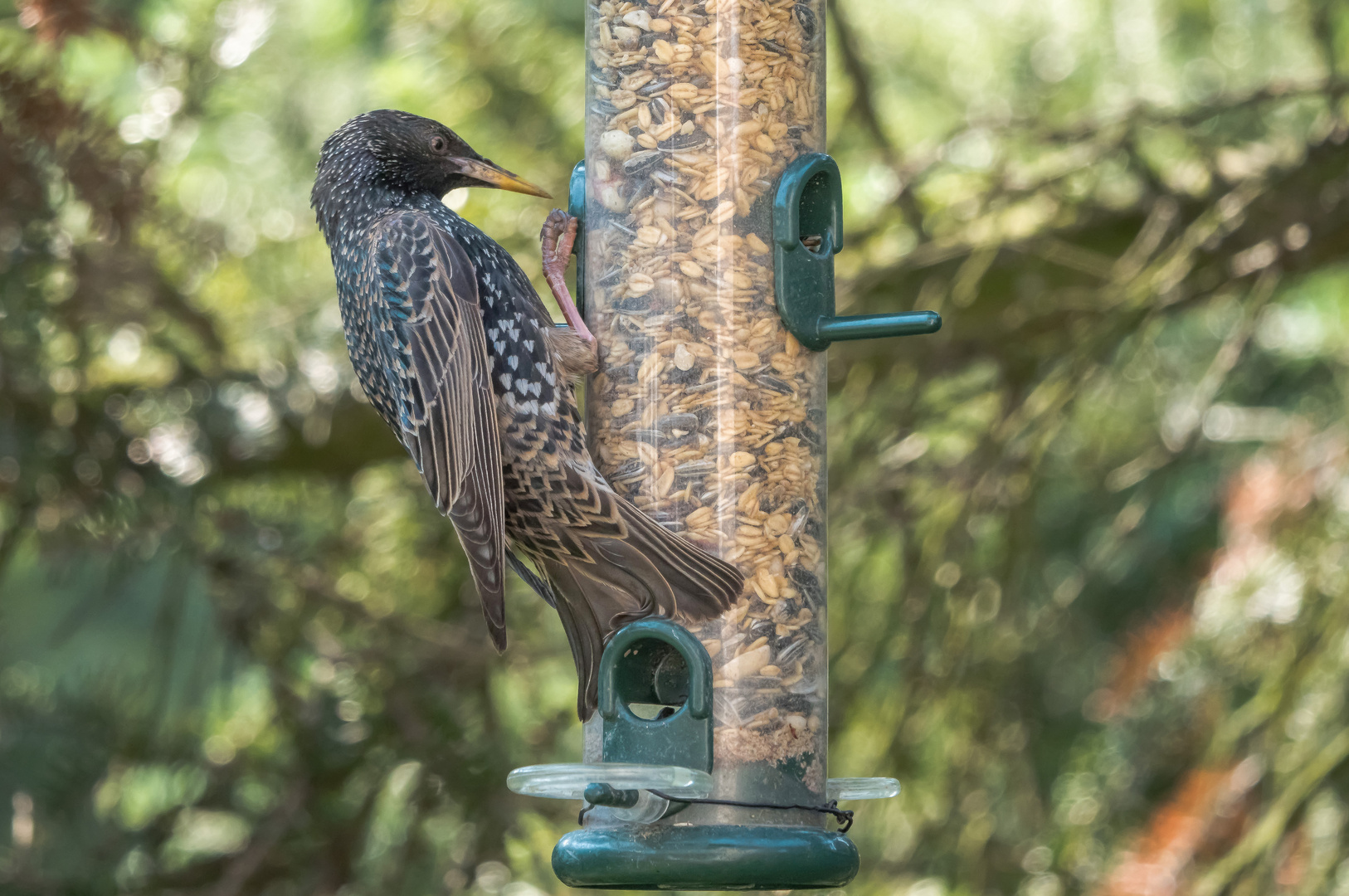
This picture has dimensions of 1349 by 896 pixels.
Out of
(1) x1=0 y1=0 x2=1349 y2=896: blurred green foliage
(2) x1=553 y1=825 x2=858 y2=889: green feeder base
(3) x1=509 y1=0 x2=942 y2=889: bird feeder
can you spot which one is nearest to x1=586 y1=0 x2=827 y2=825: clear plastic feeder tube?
(3) x1=509 y1=0 x2=942 y2=889: bird feeder

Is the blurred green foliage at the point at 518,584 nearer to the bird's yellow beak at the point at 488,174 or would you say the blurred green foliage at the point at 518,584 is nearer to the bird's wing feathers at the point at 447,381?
the bird's yellow beak at the point at 488,174

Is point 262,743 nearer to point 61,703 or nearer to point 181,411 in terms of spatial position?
→ point 61,703

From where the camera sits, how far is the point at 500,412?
3.45 m

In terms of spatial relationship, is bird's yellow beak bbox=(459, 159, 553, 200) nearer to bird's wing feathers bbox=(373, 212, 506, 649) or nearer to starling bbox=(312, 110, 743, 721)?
starling bbox=(312, 110, 743, 721)

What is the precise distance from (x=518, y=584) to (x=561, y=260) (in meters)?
1.73

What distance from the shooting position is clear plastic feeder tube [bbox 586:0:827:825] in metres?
3.30

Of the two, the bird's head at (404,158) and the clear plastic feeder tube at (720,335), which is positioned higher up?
the bird's head at (404,158)

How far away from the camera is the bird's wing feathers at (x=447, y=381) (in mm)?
3170

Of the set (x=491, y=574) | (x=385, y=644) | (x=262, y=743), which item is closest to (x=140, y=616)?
(x=262, y=743)

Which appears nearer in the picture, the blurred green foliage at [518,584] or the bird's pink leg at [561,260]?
the bird's pink leg at [561,260]

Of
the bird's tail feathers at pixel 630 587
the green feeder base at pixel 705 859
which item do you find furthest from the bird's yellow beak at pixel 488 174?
the green feeder base at pixel 705 859

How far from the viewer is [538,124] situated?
5.30 metres

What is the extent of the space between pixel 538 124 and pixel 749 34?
1966 mm

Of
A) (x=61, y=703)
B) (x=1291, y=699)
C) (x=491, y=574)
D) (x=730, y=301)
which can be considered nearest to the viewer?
(x=491, y=574)
